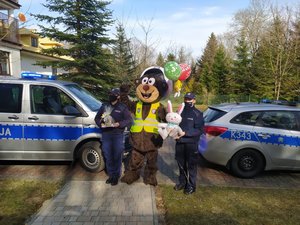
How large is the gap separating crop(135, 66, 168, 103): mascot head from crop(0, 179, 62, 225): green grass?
7.84 ft

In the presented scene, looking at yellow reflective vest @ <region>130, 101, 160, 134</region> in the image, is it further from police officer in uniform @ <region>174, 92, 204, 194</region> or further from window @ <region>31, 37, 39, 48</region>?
window @ <region>31, 37, 39, 48</region>

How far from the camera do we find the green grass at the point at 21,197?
434 cm

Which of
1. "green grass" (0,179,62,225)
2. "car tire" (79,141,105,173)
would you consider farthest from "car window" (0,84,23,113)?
"car tire" (79,141,105,173)

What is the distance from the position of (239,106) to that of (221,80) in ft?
109

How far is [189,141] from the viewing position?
5.07 metres

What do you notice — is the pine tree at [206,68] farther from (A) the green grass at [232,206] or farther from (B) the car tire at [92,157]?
(A) the green grass at [232,206]

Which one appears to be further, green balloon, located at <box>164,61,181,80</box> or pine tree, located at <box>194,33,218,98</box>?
pine tree, located at <box>194,33,218,98</box>

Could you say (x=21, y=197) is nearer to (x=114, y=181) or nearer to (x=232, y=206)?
(x=114, y=181)

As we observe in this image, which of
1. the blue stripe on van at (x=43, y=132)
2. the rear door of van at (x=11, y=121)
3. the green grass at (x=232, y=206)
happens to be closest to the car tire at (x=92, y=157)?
the blue stripe on van at (x=43, y=132)

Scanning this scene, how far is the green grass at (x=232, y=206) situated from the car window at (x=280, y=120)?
4.61 feet

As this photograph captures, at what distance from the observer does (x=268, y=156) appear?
616cm

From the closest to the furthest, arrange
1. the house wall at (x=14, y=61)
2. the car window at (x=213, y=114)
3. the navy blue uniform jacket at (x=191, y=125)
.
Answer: the navy blue uniform jacket at (x=191, y=125)
the car window at (x=213, y=114)
the house wall at (x=14, y=61)

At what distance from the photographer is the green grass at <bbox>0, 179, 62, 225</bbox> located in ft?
14.2

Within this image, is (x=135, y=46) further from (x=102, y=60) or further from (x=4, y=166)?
(x=4, y=166)
